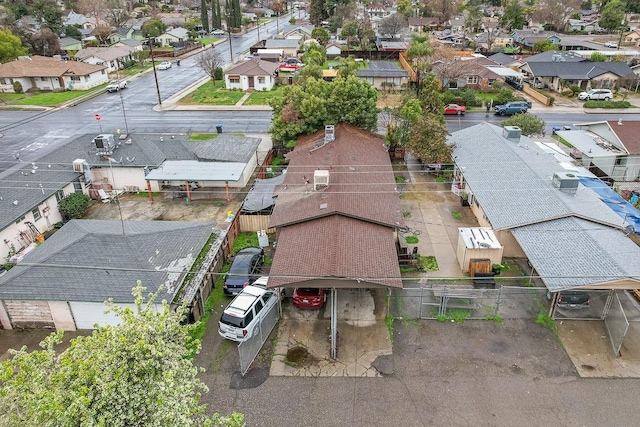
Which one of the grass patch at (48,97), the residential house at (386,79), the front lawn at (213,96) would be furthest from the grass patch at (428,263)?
the grass patch at (48,97)

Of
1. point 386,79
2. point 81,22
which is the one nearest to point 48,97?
point 386,79

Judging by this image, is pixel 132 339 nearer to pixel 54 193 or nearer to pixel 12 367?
pixel 12 367

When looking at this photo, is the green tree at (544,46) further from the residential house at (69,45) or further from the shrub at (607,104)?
the residential house at (69,45)

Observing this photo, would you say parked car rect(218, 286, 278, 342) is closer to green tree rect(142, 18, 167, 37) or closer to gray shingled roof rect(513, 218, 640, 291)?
gray shingled roof rect(513, 218, 640, 291)

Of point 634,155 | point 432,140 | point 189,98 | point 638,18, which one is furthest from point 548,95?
point 638,18

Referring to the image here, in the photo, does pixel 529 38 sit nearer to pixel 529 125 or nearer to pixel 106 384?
pixel 529 125

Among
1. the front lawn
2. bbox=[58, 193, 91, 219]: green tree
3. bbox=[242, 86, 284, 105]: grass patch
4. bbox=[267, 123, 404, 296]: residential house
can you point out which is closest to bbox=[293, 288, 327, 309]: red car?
bbox=[267, 123, 404, 296]: residential house
